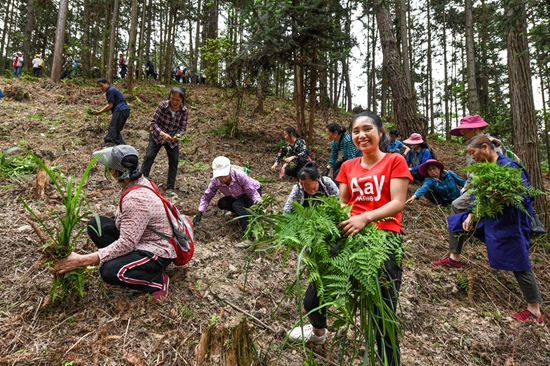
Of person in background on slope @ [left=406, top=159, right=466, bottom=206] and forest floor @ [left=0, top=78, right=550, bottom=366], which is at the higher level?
person in background on slope @ [left=406, top=159, right=466, bottom=206]

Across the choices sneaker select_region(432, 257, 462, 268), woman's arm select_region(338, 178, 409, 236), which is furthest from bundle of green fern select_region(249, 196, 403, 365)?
sneaker select_region(432, 257, 462, 268)

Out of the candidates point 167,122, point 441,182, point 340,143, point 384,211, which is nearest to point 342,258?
point 384,211

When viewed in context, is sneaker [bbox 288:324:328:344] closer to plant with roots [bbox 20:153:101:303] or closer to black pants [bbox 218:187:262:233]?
plant with roots [bbox 20:153:101:303]

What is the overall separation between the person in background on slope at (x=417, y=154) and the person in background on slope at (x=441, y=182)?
0.33 metres

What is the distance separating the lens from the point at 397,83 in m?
8.30

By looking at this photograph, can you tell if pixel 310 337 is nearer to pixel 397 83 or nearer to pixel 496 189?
pixel 496 189

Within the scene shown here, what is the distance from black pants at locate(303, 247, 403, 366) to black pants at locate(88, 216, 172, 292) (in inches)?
56.5

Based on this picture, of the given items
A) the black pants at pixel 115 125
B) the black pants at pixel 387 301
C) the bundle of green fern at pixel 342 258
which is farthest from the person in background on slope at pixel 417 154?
the black pants at pixel 115 125

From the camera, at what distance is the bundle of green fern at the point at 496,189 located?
9.65 ft

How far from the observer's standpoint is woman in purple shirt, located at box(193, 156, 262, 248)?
14.2 ft

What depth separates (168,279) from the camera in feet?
9.95

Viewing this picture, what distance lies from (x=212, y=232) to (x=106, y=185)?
242 cm

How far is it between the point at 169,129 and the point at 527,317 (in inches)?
231

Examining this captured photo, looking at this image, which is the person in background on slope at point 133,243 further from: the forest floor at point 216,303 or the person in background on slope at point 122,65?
the person in background on slope at point 122,65
